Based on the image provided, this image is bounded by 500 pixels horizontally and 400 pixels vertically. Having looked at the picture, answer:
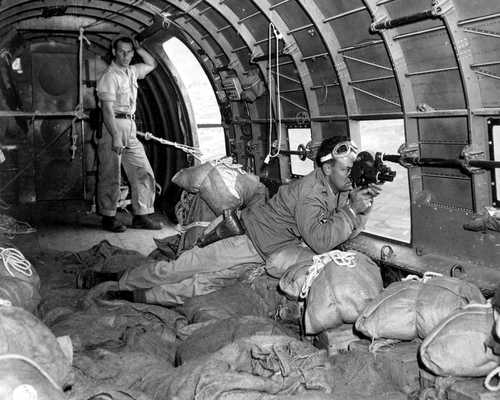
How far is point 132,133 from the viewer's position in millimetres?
10328

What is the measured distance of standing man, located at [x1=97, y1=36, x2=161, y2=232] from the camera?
10016 millimetres

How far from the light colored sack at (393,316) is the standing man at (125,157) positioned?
23.0ft

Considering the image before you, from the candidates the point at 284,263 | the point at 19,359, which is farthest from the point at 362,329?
the point at 19,359

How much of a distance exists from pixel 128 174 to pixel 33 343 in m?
7.89

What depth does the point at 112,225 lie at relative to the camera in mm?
10297

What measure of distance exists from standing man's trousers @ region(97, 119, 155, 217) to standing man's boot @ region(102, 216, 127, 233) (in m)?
0.10

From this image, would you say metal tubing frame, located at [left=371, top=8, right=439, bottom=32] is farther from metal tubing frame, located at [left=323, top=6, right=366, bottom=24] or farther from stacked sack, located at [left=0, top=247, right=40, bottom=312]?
stacked sack, located at [left=0, top=247, right=40, bottom=312]

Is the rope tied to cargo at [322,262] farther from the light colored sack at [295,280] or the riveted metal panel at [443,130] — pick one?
the riveted metal panel at [443,130]

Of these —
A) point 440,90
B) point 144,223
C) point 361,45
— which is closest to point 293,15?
point 361,45

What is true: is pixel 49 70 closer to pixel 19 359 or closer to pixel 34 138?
pixel 34 138

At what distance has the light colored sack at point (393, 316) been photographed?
3.69 m

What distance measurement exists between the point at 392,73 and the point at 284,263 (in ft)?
7.47

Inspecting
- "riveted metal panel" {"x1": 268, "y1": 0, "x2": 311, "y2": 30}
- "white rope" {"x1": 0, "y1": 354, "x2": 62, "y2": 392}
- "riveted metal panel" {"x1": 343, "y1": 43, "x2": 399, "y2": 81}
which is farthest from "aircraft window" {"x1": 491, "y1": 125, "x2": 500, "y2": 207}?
"white rope" {"x1": 0, "y1": 354, "x2": 62, "y2": 392}

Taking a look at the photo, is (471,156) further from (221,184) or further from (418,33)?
(221,184)
